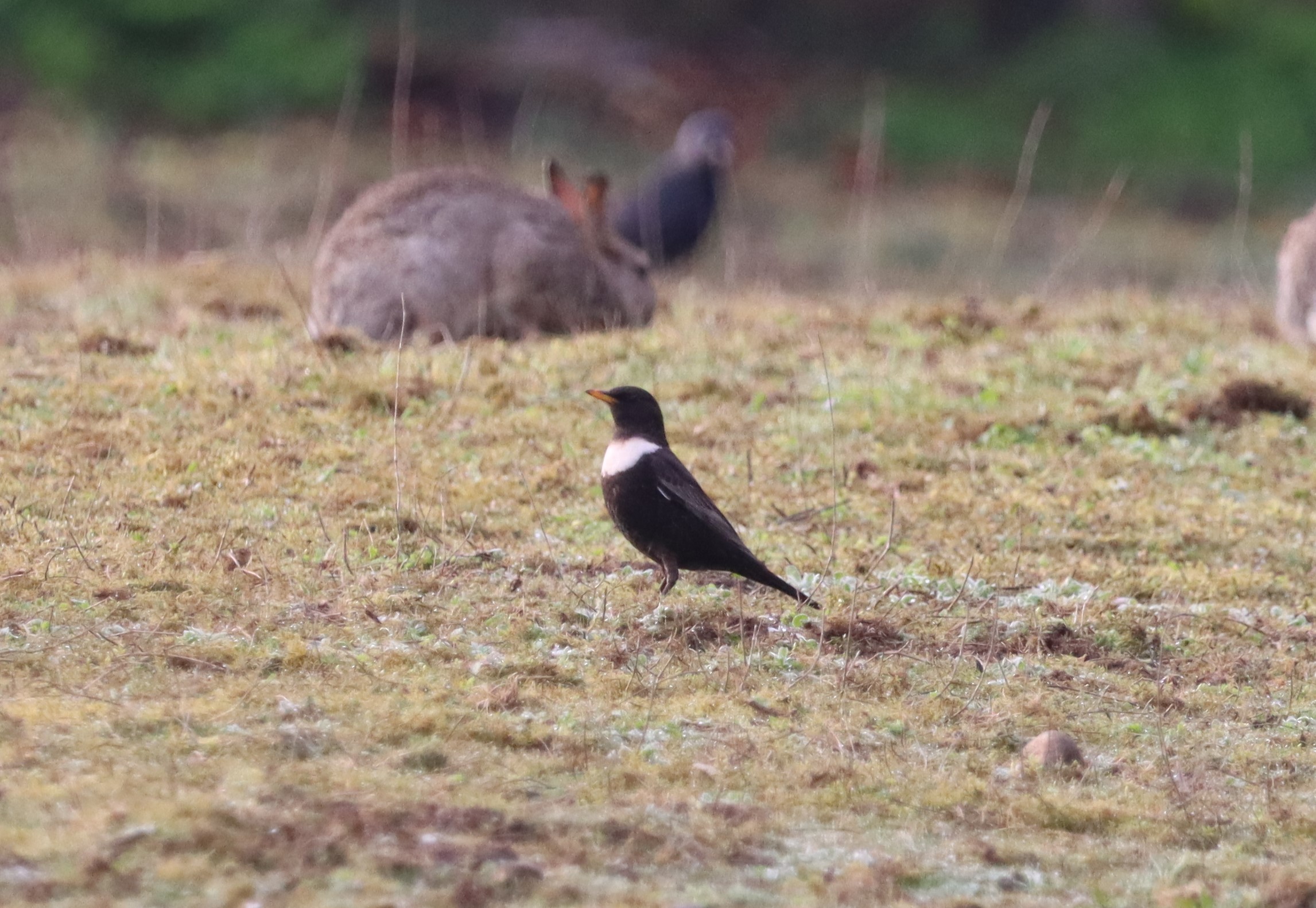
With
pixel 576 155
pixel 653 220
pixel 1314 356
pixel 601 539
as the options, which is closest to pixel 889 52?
pixel 576 155

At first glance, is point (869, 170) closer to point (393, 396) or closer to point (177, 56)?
point (177, 56)

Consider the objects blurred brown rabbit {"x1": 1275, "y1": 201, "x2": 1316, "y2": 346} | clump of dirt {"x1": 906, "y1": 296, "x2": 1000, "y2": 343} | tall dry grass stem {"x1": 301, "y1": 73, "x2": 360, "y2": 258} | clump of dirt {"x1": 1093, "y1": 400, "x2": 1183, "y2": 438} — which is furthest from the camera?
tall dry grass stem {"x1": 301, "y1": 73, "x2": 360, "y2": 258}

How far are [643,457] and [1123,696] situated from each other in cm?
174

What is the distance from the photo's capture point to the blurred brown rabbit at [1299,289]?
11.5m

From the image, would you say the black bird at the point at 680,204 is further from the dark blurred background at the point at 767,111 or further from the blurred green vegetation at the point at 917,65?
the blurred green vegetation at the point at 917,65

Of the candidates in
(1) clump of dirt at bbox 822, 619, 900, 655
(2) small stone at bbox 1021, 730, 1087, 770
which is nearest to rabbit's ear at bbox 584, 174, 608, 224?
(1) clump of dirt at bbox 822, 619, 900, 655

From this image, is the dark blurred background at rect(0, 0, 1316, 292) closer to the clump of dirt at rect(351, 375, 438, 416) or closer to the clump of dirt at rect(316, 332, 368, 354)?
the clump of dirt at rect(316, 332, 368, 354)

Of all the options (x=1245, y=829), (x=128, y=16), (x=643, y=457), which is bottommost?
(x=1245, y=829)

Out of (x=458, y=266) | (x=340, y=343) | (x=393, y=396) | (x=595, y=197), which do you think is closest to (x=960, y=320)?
(x=595, y=197)

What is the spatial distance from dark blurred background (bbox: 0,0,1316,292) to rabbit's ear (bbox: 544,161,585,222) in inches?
301

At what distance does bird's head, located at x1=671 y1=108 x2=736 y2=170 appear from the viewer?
54.3 ft

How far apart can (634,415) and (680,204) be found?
31.5 feet

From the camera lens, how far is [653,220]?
615 inches

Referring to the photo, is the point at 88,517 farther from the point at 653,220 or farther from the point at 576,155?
Answer: the point at 576,155
